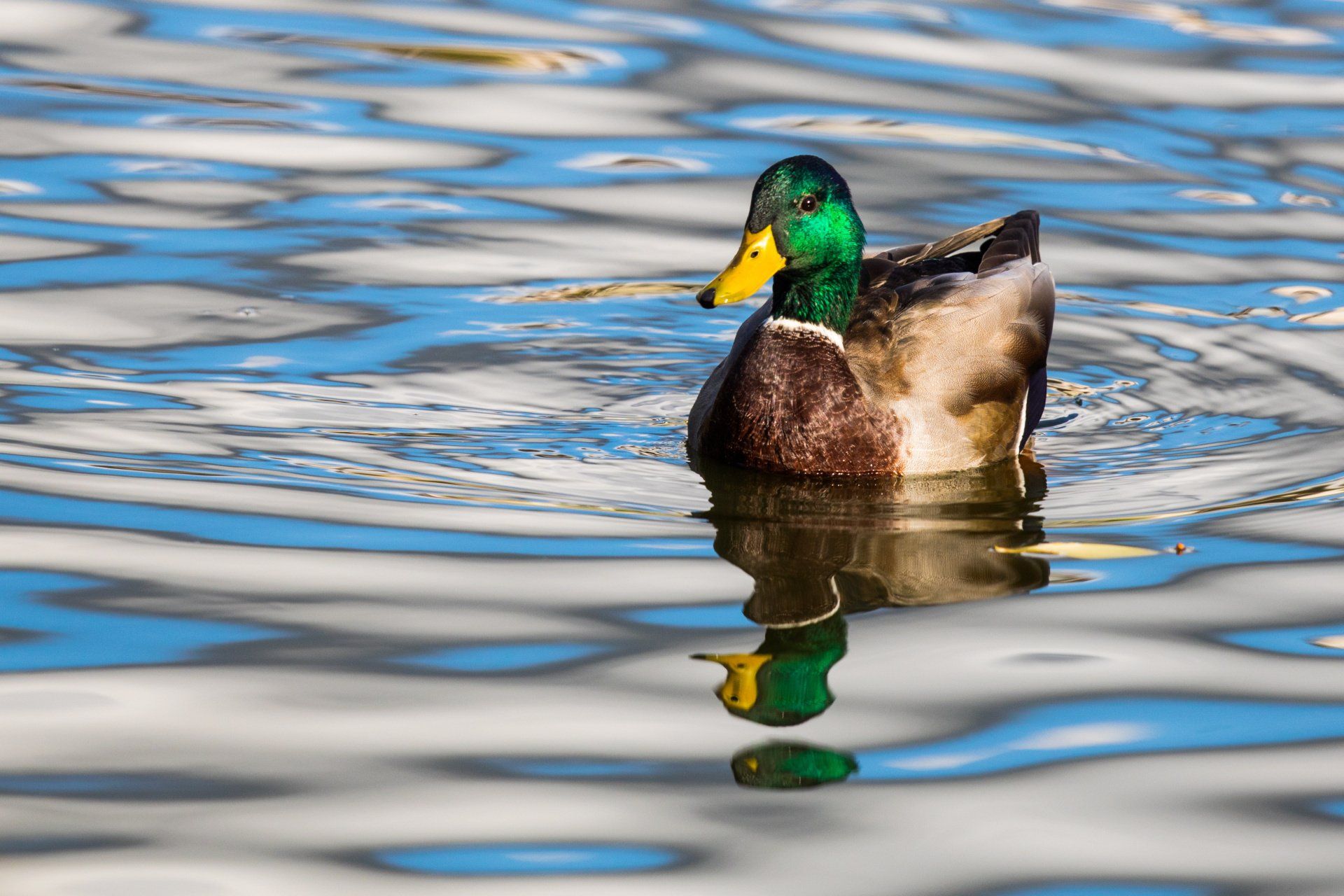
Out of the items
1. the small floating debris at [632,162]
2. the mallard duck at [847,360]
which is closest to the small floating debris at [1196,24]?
the small floating debris at [632,162]

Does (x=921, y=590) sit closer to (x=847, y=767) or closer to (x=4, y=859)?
(x=847, y=767)

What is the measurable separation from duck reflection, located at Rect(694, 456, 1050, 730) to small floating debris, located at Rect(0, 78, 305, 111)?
5411mm

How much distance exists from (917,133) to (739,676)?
7101 mm

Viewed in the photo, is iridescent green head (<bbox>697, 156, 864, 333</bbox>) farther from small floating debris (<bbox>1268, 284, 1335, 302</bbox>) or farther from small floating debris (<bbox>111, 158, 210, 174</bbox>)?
small floating debris (<bbox>111, 158, 210, 174</bbox>)

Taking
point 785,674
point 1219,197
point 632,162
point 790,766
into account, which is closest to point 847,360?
point 785,674

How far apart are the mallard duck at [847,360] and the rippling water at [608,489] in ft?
0.63

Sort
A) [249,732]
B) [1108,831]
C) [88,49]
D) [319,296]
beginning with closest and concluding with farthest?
[1108,831]
[249,732]
[319,296]
[88,49]

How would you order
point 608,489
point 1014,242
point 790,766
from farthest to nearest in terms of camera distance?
1. point 1014,242
2. point 608,489
3. point 790,766

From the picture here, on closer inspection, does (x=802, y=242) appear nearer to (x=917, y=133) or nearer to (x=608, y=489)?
(x=608, y=489)

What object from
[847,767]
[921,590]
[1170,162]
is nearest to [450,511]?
[921,590]

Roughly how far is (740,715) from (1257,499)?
2719 mm

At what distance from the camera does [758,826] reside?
4543 millimetres

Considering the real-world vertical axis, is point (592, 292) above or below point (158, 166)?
below

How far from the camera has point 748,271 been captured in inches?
288
